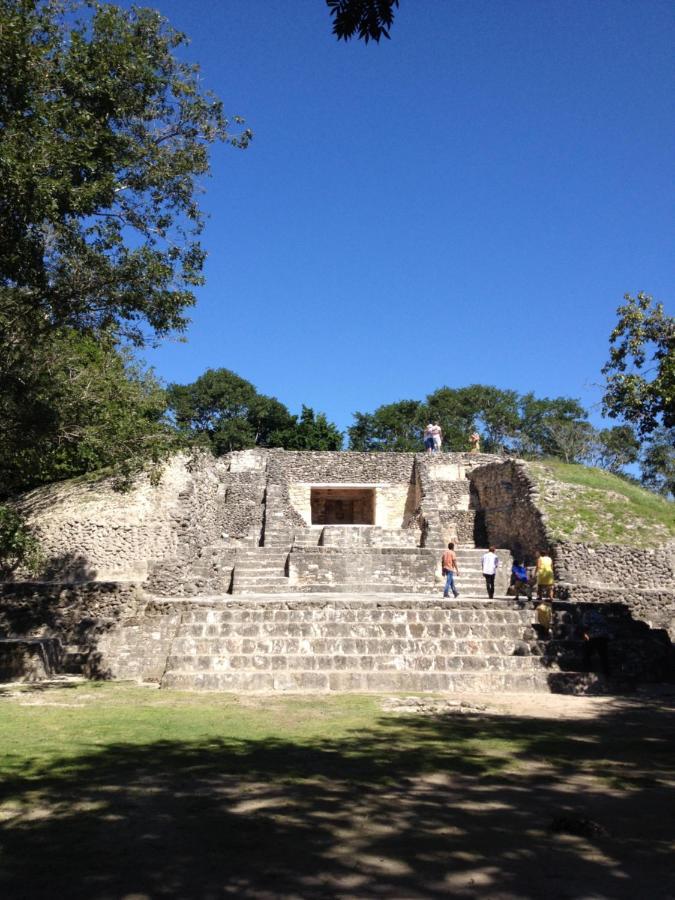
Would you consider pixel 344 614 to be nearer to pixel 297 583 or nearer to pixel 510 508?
pixel 297 583

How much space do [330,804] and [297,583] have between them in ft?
37.6

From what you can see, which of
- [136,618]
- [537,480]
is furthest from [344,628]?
[537,480]

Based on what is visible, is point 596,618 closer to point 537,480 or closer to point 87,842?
point 87,842

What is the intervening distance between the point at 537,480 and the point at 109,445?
1342 cm

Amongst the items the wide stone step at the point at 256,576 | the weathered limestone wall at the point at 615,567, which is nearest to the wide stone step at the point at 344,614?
the wide stone step at the point at 256,576

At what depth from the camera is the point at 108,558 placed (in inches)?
620

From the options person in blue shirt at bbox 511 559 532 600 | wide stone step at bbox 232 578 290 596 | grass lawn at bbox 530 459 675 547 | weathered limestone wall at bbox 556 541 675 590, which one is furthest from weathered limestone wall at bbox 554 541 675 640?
wide stone step at bbox 232 578 290 596

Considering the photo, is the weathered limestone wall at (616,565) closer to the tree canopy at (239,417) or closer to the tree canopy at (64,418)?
the tree canopy at (64,418)

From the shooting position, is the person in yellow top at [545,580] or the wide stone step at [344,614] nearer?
the wide stone step at [344,614]

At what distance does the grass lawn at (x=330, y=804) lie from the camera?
2.82 metres

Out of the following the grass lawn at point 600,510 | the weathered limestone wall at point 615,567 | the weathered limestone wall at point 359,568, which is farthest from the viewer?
the grass lawn at point 600,510

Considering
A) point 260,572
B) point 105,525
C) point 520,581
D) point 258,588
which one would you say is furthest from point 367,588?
point 105,525

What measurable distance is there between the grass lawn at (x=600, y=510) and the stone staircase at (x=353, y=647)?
7821mm

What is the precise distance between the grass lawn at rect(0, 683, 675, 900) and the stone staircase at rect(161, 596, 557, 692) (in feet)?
4.98
